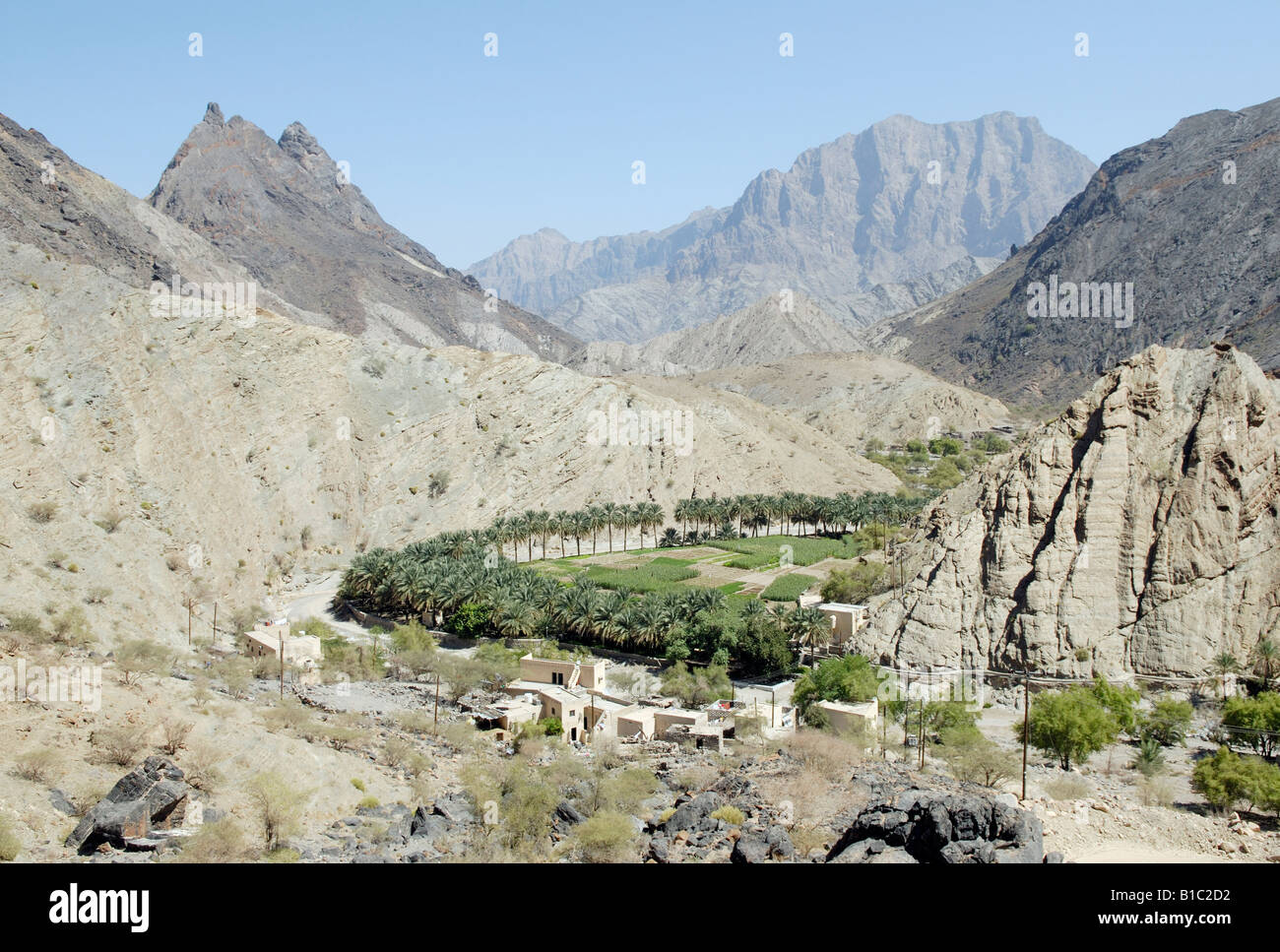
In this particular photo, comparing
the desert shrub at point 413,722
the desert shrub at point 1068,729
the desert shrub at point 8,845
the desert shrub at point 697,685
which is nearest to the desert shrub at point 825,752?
the desert shrub at point 1068,729

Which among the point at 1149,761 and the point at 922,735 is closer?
the point at 1149,761

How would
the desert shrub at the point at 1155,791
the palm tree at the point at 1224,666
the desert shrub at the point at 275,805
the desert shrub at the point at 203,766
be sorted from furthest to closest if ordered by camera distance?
the palm tree at the point at 1224,666 < the desert shrub at the point at 1155,791 < the desert shrub at the point at 203,766 < the desert shrub at the point at 275,805

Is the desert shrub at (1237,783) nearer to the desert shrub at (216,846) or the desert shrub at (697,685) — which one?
the desert shrub at (697,685)

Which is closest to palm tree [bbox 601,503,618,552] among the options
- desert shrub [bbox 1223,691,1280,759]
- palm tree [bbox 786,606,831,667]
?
palm tree [bbox 786,606,831,667]

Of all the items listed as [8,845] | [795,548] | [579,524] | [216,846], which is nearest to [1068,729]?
[216,846]

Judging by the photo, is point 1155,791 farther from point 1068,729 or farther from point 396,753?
point 396,753

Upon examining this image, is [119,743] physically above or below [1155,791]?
above
